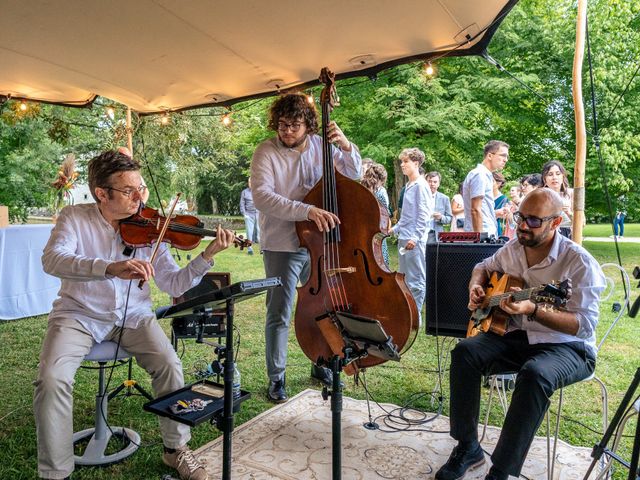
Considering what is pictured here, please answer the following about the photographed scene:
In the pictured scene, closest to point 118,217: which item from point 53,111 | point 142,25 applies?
point 142,25

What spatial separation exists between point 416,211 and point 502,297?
2.64m

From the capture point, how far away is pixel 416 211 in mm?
4918

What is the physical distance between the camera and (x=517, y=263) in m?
2.53

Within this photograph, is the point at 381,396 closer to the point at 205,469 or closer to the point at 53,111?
the point at 205,469

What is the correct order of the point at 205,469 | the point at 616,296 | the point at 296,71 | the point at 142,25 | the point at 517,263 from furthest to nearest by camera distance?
the point at 616,296 → the point at 296,71 → the point at 142,25 → the point at 517,263 → the point at 205,469

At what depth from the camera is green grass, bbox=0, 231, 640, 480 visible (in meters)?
2.50

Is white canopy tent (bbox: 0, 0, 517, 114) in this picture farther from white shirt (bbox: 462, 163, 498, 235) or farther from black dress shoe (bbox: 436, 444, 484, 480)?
black dress shoe (bbox: 436, 444, 484, 480)

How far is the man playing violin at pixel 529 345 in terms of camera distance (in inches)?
82.0

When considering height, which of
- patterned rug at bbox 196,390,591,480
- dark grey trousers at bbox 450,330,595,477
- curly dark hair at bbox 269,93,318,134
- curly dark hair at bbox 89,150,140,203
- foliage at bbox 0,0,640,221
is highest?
foliage at bbox 0,0,640,221

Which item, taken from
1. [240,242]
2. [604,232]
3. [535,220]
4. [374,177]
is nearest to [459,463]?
[535,220]

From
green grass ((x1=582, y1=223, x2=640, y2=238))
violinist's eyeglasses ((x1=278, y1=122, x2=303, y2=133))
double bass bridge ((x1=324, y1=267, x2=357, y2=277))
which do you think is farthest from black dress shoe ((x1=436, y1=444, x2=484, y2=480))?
green grass ((x1=582, y1=223, x2=640, y2=238))

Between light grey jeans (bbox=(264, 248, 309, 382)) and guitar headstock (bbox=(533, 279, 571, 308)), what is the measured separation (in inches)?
57.9

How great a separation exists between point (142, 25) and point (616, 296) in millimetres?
6919

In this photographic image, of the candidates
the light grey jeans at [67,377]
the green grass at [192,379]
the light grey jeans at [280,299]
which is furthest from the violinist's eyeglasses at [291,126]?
the green grass at [192,379]
